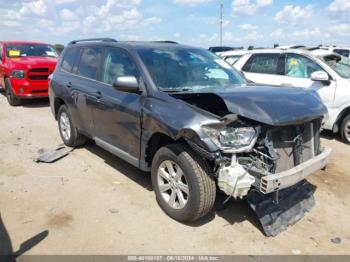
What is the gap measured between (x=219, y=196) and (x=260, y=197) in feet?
2.46

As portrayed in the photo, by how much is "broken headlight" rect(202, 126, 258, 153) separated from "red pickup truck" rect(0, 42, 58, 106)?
838 centimetres

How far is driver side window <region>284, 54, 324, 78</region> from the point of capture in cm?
714

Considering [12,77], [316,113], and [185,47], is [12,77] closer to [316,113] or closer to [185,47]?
[185,47]

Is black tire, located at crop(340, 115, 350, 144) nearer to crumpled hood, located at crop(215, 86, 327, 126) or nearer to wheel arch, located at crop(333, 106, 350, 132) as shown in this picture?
wheel arch, located at crop(333, 106, 350, 132)

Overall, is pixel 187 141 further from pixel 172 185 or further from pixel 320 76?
pixel 320 76

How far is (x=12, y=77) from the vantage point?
33.5 feet

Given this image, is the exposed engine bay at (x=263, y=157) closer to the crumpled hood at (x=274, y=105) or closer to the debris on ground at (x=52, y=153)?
the crumpled hood at (x=274, y=105)

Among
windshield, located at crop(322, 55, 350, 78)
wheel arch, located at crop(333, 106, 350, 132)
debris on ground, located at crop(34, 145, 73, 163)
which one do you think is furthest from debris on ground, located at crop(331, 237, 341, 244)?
windshield, located at crop(322, 55, 350, 78)

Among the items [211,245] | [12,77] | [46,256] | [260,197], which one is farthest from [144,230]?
[12,77]

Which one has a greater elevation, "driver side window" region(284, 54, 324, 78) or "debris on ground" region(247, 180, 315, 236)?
"driver side window" region(284, 54, 324, 78)

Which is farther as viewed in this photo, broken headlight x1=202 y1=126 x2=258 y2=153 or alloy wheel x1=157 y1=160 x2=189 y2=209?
alloy wheel x1=157 y1=160 x2=189 y2=209

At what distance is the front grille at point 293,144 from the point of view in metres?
3.49

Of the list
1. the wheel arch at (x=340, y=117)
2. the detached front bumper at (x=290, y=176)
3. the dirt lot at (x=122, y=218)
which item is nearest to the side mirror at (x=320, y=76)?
the wheel arch at (x=340, y=117)

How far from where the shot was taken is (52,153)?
234 inches
